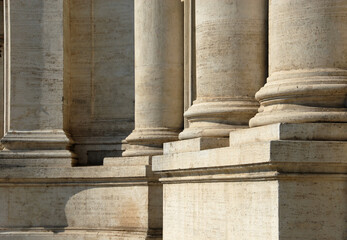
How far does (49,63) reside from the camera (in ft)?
105

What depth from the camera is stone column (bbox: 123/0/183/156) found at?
29.2 meters

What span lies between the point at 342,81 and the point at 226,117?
16.6ft

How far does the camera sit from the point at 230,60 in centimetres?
2239

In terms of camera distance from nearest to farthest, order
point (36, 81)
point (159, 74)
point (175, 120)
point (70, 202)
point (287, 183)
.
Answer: point (287, 183) → point (159, 74) → point (175, 120) → point (70, 202) → point (36, 81)

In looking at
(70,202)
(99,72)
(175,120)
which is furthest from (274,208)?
(99,72)

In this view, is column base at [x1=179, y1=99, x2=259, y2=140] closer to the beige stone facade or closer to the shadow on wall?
the beige stone facade

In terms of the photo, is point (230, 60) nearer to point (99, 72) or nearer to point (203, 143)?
point (203, 143)

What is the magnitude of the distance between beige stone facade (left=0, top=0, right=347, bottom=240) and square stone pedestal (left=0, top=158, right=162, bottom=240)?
0.04 metres

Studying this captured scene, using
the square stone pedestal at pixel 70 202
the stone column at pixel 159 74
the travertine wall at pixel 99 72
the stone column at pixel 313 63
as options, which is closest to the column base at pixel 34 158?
the square stone pedestal at pixel 70 202

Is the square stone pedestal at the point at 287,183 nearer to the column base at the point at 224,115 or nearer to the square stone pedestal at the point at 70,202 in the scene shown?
the column base at the point at 224,115

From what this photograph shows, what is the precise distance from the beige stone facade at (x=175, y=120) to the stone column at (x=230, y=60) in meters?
0.03

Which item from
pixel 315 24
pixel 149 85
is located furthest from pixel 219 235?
pixel 149 85

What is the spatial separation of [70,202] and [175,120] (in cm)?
463

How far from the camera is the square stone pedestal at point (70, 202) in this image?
2963cm
